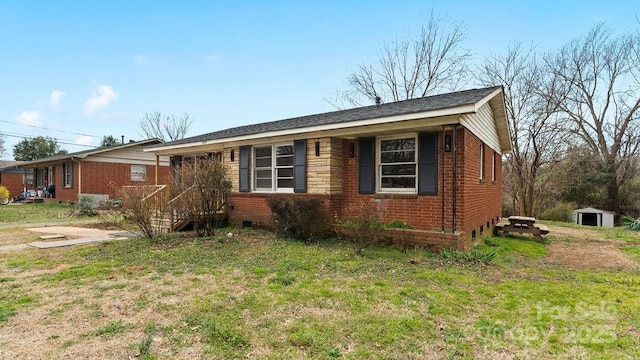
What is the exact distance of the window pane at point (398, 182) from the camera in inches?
298

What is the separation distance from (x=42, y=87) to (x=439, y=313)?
27.1 m

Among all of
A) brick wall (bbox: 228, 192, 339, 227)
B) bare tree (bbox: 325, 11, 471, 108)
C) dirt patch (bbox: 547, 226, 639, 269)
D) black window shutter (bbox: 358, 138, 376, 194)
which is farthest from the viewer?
bare tree (bbox: 325, 11, 471, 108)

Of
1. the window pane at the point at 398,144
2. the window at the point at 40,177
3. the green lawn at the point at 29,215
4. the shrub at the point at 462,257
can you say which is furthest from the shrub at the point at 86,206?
the shrub at the point at 462,257

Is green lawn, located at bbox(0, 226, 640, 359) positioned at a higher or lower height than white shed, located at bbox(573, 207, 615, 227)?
higher

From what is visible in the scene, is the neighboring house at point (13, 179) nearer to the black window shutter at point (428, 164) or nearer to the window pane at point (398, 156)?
the window pane at point (398, 156)

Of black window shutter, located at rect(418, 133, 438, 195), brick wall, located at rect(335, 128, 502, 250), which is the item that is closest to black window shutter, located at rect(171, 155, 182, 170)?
brick wall, located at rect(335, 128, 502, 250)

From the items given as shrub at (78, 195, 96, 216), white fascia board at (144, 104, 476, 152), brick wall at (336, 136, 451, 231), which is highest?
white fascia board at (144, 104, 476, 152)

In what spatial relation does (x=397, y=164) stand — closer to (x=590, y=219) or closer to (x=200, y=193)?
(x=200, y=193)

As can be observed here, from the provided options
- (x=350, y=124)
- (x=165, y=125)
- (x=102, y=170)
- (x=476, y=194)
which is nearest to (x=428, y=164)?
(x=476, y=194)

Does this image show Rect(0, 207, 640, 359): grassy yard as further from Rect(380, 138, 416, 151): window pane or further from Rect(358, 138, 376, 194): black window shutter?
Rect(380, 138, 416, 151): window pane

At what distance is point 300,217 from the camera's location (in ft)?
24.9

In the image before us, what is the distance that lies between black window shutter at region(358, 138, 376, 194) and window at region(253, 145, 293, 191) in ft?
7.01

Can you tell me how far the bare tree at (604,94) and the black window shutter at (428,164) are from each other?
16816mm

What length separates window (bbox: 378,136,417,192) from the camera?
7537mm
